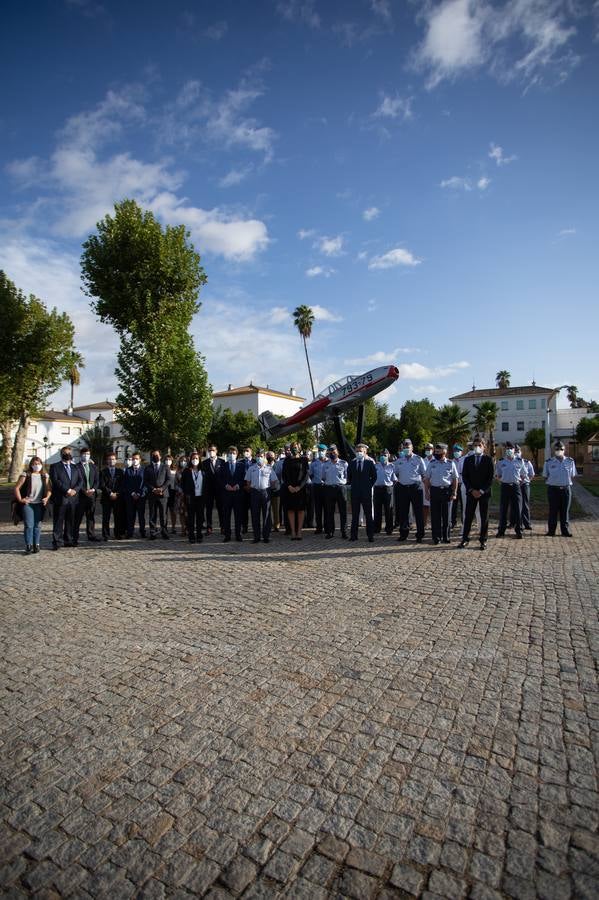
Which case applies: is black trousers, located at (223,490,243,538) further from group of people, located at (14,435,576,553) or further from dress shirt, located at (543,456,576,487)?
dress shirt, located at (543,456,576,487)

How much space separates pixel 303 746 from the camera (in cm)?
307

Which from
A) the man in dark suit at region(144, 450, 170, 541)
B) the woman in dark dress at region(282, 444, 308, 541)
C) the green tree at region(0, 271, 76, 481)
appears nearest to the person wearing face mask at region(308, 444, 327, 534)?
the woman in dark dress at region(282, 444, 308, 541)

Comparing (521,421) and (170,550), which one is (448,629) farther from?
(521,421)

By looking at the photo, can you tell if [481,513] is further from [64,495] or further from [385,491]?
[64,495]

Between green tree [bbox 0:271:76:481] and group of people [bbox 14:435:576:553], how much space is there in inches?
825

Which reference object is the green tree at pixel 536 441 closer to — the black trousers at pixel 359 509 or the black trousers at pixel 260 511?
the black trousers at pixel 359 509

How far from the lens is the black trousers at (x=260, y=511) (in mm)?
10664

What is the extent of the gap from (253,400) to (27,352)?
49392 millimetres

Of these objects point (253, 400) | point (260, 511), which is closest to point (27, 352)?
point (260, 511)

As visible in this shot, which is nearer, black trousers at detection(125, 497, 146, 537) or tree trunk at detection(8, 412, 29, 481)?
black trousers at detection(125, 497, 146, 537)

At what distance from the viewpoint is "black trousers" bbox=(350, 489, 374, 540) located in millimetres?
10414

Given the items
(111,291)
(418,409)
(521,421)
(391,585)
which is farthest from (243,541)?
(521,421)

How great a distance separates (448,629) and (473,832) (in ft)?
8.73

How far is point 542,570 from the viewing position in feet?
24.4
